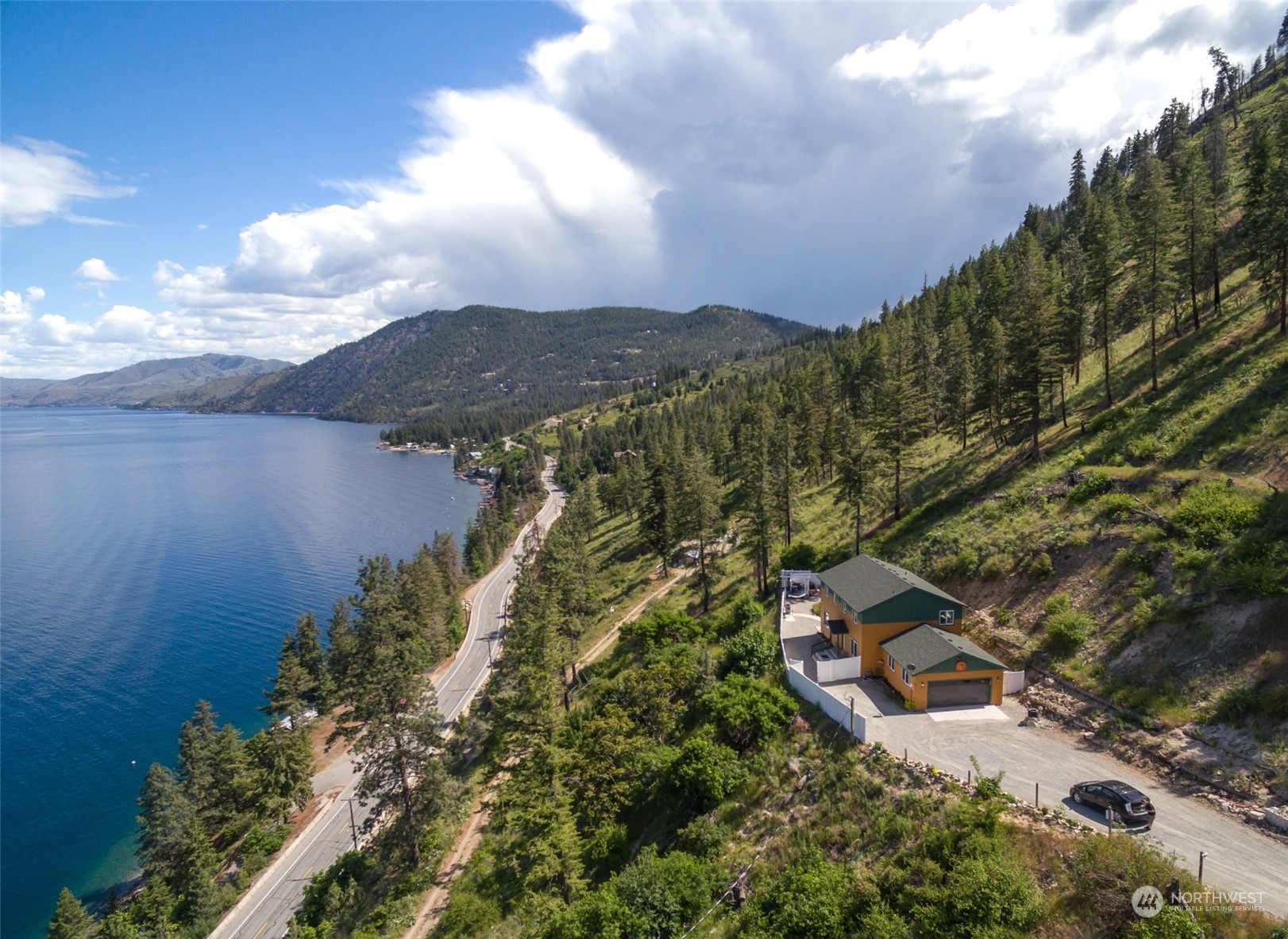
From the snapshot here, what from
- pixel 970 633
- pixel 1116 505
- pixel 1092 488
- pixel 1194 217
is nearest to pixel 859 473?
pixel 1092 488

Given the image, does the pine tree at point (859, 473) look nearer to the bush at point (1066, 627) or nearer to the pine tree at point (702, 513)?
the pine tree at point (702, 513)

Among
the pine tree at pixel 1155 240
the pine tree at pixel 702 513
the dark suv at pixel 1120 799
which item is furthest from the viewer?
the pine tree at pixel 702 513

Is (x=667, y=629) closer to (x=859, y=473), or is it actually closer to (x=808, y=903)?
(x=859, y=473)

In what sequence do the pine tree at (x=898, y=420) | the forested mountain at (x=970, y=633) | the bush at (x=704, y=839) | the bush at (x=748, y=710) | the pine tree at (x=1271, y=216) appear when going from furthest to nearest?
the pine tree at (x=898, y=420), the pine tree at (x=1271, y=216), the bush at (x=748, y=710), the bush at (x=704, y=839), the forested mountain at (x=970, y=633)

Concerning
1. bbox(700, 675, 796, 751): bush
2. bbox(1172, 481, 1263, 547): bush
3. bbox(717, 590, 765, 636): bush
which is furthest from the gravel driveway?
bbox(717, 590, 765, 636): bush

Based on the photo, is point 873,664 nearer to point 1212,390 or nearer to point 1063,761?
point 1063,761

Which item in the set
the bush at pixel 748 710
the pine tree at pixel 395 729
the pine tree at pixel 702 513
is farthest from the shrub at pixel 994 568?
the pine tree at pixel 395 729

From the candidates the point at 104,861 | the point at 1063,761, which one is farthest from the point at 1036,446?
the point at 104,861
